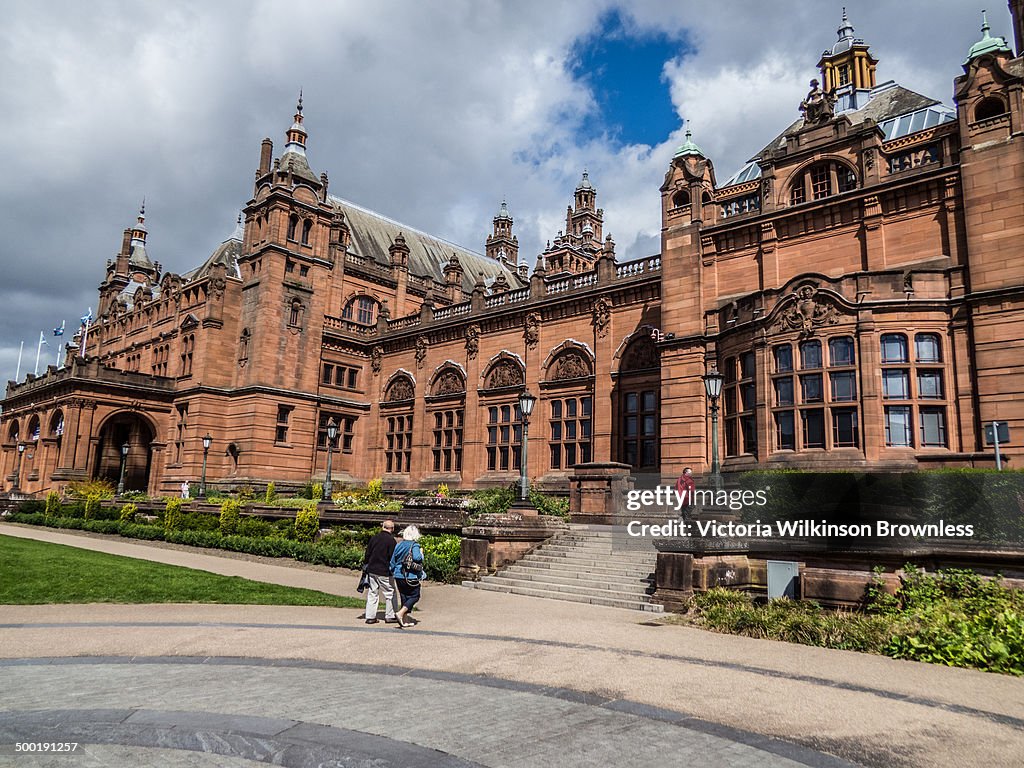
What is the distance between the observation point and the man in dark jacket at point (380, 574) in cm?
1241

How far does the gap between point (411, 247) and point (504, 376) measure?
72.7 ft

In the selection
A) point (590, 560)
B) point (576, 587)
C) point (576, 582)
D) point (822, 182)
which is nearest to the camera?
point (576, 587)

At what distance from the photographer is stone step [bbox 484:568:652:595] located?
1616 cm

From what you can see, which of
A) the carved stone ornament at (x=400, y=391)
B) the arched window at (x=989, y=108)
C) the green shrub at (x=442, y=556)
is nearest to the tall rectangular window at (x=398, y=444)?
the carved stone ornament at (x=400, y=391)

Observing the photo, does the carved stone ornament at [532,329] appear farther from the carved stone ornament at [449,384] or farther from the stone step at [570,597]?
the stone step at [570,597]

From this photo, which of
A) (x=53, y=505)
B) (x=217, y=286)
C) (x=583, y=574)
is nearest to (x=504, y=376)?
(x=583, y=574)

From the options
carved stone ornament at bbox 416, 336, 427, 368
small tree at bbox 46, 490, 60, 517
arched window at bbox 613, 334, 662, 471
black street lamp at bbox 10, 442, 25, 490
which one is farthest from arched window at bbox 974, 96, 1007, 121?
black street lamp at bbox 10, 442, 25, 490

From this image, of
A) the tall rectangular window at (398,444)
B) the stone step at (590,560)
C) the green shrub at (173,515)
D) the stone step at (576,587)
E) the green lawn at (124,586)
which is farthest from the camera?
the tall rectangular window at (398,444)

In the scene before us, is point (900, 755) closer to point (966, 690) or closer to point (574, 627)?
point (966, 690)

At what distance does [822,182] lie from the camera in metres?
24.1

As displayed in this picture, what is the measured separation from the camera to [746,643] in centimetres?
1110

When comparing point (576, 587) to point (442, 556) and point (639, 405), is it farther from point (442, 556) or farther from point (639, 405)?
point (639, 405)

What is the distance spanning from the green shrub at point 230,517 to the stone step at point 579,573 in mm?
13212

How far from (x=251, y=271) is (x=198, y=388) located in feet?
25.4
